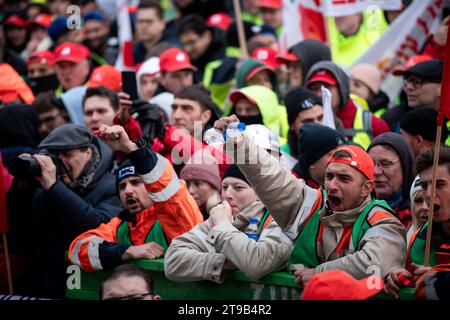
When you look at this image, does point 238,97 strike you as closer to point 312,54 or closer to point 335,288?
point 312,54

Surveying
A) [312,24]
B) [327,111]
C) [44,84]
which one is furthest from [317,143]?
[44,84]

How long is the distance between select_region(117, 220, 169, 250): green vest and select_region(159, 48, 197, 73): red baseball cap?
3.58 meters

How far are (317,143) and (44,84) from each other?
18.6ft

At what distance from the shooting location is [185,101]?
9422 millimetres

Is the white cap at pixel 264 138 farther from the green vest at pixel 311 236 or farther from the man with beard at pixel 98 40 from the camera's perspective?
the man with beard at pixel 98 40

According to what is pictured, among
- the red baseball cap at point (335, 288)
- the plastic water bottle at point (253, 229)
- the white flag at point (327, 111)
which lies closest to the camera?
the red baseball cap at point (335, 288)

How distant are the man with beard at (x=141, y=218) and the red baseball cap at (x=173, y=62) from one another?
334 centimetres

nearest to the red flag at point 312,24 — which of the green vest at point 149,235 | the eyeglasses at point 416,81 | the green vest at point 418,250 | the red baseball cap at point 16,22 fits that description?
the eyeglasses at point 416,81

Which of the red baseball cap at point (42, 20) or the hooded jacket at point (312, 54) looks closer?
the hooded jacket at point (312, 54)

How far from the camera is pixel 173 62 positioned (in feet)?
36.1

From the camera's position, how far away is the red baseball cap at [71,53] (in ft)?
40.2

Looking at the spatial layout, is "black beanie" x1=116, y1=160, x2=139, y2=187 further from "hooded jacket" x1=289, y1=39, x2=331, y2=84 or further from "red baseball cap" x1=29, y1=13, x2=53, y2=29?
"red baseball cap" x1=29, y1=13, x2=53, y2=29

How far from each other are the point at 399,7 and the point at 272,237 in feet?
14.6

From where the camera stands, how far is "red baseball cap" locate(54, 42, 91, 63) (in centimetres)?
1226
